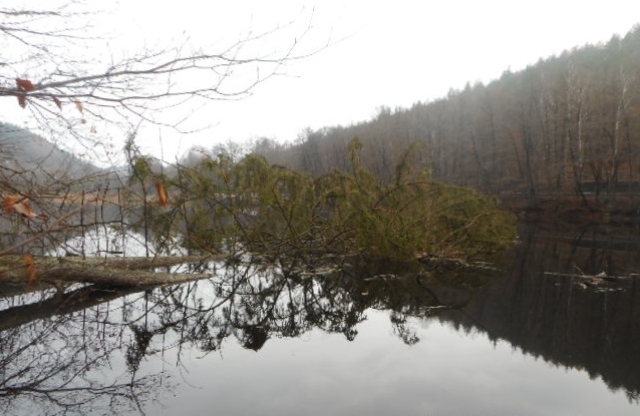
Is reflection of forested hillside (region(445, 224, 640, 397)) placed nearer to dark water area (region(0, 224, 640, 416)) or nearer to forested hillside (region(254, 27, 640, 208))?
dark water area (region(0, 224, 640, 416))

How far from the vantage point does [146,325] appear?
18.1ft

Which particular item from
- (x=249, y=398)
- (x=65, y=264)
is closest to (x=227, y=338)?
(x=249, y=398)

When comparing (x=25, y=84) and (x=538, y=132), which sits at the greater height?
(x=538, y=132)

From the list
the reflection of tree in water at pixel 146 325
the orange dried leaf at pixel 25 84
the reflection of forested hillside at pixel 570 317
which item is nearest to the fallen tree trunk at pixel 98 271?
the reflection of tree in water at pixel 146 325

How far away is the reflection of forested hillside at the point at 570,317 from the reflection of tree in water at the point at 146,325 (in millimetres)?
1093

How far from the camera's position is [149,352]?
464 centimetres

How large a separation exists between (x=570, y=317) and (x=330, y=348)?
3514mm

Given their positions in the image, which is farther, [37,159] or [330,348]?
[330,348]

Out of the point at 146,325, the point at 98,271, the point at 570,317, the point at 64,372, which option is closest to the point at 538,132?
the point at 570,317

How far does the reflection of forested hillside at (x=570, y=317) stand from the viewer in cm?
445

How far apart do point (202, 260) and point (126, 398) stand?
6918 mm

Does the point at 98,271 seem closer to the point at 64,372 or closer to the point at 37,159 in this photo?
the point at 64,372

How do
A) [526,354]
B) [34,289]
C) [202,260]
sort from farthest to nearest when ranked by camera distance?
[202,260] < [34,289] < [526,354]

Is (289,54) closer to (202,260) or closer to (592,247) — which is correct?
(202,260)
